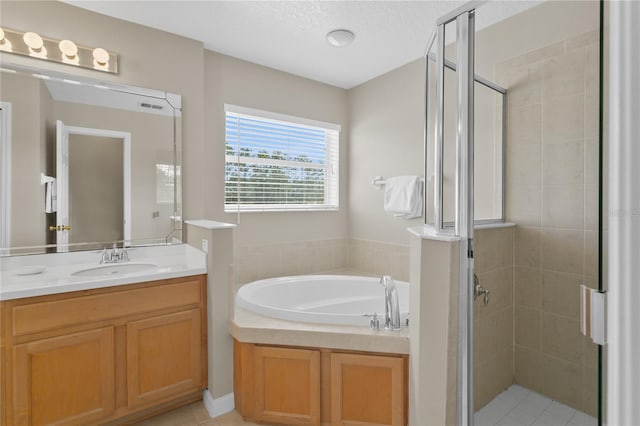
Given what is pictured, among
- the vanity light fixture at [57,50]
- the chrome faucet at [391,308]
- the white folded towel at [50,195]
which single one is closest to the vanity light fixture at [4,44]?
the vanity light fixture at [57,50]

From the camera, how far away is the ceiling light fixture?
242cm

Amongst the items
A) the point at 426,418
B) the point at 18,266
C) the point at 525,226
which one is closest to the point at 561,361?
the point at 525,226

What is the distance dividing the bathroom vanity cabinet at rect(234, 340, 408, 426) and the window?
1.46 m

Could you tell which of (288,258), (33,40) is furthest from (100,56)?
(288,258)

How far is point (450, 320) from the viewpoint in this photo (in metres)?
1.47

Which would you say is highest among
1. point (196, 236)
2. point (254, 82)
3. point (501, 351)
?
point (254, 82)

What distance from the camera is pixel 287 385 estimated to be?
1874 mm

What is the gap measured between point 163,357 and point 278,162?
1.90 metres

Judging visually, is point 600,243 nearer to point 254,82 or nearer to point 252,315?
point 252,315

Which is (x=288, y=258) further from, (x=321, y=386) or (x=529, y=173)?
(x=529, y=173)

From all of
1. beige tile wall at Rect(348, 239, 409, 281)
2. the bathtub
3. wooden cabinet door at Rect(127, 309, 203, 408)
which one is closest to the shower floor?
the bathtub

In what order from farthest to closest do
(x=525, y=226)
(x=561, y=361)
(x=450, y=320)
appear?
(x=450, y=320) < (x=525, y=226) < (x=561, y=361)

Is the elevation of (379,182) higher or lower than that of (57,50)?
lower

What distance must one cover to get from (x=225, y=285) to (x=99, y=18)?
194cm
